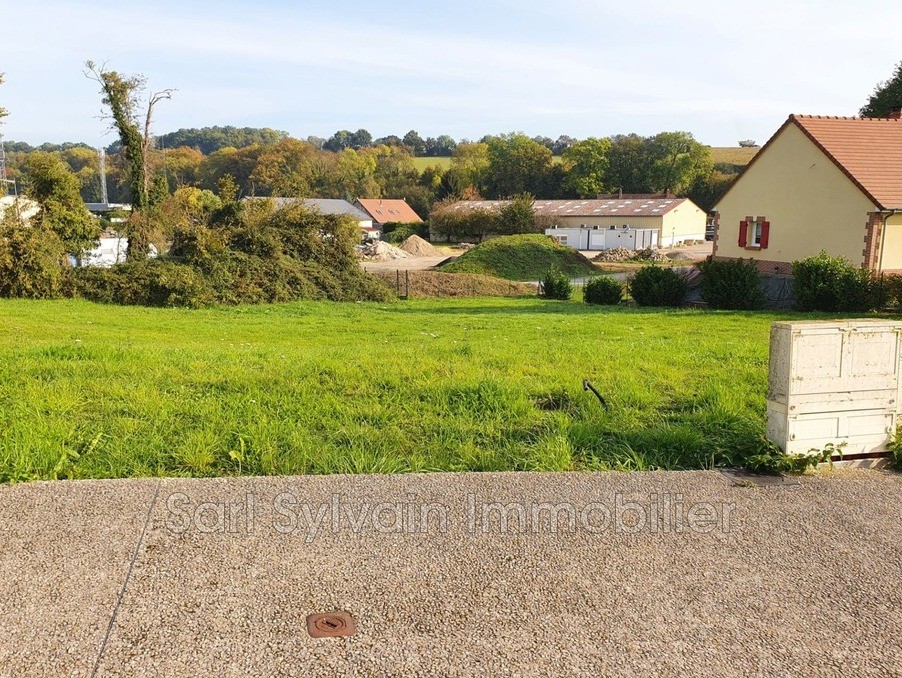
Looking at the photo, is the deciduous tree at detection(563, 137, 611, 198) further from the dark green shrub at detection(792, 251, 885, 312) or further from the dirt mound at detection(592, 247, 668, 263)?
the dark green shrub at detection(792, 251, 885, 312)

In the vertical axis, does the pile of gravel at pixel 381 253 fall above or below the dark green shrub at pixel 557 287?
above

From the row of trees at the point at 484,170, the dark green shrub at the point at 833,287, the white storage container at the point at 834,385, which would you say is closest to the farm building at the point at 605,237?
the row of trees at the point at 484,170

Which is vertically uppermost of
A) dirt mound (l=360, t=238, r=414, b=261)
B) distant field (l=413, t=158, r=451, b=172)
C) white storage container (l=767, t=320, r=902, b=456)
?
distant field (l=413, t=158, r=451, b=172)

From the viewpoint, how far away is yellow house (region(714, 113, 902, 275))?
24609 mm

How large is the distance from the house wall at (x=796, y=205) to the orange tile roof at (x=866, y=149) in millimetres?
316

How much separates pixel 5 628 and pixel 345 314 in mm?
19098

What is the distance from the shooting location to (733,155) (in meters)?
126

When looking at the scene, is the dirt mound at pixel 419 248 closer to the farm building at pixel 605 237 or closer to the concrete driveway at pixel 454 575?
the farm building at pixel 605 237

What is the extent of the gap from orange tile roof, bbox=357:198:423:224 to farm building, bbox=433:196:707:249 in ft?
43.5

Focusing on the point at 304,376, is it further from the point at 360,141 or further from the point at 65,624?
the point at 360,141

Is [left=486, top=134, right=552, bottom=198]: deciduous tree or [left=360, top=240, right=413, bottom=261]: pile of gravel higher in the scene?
[left=486, top=134, right=552, bottom=198]: deciduous tree

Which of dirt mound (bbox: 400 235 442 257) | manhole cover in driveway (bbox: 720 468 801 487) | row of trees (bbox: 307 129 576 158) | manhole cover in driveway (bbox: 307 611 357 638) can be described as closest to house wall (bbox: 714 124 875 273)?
manhole cover in driveway (bbox: 720 468 801 487)

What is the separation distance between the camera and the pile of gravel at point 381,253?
180ft

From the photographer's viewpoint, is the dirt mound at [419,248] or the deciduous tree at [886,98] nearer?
the deciduous tree at [886,98]
